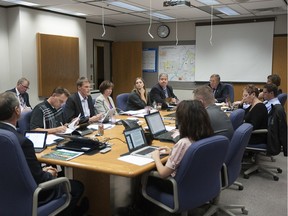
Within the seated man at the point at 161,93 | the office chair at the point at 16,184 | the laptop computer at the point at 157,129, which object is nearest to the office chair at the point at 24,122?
the laptop computer at the point at 157,129

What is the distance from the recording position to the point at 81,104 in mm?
4070

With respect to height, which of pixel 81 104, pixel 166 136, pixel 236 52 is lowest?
pixel 166 136

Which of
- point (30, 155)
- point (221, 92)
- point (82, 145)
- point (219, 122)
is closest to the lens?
point (30, 155)

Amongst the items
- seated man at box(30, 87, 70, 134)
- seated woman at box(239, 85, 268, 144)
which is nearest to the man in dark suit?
seated man at box(30, 87, 70, 134)

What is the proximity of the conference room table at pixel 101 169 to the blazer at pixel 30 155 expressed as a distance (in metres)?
0.31

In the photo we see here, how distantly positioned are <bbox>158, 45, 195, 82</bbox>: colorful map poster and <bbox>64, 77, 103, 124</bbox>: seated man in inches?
169

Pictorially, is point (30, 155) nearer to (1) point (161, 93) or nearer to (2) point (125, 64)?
(1) point (161, 93)

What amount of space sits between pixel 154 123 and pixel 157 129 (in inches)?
2.9

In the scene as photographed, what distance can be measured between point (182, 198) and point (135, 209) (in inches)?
33.6

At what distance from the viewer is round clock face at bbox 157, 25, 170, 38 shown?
8.11 m

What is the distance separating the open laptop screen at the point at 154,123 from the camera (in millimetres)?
3145

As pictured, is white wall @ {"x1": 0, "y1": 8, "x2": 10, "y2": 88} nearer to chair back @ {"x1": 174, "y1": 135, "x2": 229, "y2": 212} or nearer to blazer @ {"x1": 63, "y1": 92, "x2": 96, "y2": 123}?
blazer @ {"x1": 63, "y1": 92, "x2": 96, "y2": 123}

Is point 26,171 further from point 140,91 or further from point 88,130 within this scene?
point 140,91

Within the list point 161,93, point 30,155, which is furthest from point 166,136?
point 161,93
